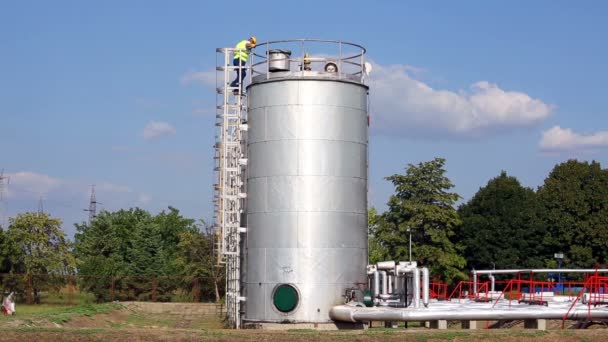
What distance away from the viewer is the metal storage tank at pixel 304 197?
125 ft

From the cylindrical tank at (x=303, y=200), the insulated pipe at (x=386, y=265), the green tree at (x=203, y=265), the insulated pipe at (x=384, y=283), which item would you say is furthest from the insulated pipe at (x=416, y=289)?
the green tree at (x=203, y=265)

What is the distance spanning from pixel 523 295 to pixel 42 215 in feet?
150

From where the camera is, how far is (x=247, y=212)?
39.7 meters

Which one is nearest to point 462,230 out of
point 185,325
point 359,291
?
point 185,325

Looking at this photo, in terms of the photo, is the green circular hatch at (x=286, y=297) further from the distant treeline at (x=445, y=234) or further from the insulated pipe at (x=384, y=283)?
the distant treeline at (x=445, y=234)

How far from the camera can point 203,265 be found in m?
81.2

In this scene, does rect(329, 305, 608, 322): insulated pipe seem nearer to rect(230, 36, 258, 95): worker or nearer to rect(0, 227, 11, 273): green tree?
rect(230, 36, 258, 95): worker

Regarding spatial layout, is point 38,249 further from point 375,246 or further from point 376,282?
point 376,282

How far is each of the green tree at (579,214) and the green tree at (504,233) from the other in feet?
5.58

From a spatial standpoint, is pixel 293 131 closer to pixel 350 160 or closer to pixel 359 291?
pixel 350 160

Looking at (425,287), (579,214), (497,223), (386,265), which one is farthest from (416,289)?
(579,214)

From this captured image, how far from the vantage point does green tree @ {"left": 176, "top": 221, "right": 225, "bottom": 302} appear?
2992 inches

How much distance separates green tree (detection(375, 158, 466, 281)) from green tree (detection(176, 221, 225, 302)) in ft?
52.3

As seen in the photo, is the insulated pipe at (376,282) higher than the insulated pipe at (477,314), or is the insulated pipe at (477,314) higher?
the insulated pipe at (376,282)
